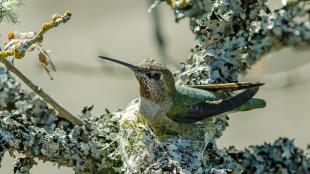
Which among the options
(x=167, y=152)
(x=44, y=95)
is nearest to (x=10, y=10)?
(x=44, y=95)

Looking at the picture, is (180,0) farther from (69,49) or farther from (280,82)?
(69,49)

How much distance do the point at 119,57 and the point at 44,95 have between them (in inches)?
293

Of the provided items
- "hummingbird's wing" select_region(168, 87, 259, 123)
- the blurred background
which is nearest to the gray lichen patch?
"hummingbird's wing" select_region(168, 87, 259, 123)

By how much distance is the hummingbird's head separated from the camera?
338cm

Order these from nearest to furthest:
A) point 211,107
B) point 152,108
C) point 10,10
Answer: point 10,10
point 211,107
point 152,108

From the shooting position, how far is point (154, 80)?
343 cm

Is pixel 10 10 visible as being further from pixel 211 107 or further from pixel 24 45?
pixel 211 107

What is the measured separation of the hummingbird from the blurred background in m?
5.27

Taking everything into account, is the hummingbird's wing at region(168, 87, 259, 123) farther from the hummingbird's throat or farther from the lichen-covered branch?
the lichen-covered branch

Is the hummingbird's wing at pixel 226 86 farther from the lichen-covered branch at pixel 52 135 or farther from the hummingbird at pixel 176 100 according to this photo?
the lichen-covered branch at pixel 52 135

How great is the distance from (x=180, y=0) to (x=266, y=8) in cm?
35

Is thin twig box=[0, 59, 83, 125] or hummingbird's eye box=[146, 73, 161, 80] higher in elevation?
hummingbird's eye box=[146, 73, 161, 80]

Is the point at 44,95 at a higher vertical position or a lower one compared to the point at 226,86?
lower

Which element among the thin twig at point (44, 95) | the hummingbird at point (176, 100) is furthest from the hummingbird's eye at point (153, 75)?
the thin twig at point (44, 95)
